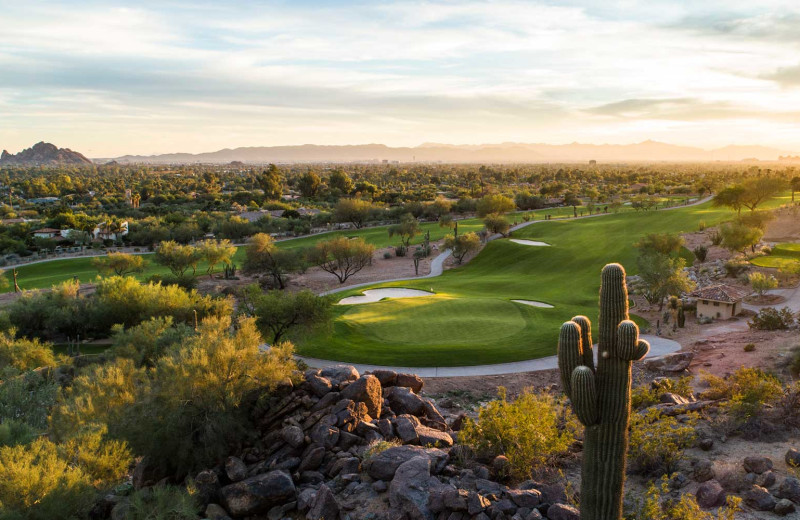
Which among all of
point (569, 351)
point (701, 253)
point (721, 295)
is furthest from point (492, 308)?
point (569, 351)

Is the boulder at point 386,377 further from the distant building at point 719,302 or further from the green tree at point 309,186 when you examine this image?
the green tree at point 309,186

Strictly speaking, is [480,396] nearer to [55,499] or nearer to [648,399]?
[648,399]

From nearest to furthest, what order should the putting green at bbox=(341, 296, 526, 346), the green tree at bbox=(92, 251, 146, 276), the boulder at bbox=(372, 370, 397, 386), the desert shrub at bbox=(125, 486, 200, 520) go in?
the desert shrub at bbox=(125, 486, 200, 520)
the boulder at bbox=(372, 370, 397, 386)
the putting green at bbox=(341, 296, 526, 346)
the green tree at bbox=(92, 251, 146, 276)

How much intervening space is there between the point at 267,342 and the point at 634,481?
21.6m

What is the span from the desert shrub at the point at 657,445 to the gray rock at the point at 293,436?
9.84 m

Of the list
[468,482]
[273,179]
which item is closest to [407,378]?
[468,482]

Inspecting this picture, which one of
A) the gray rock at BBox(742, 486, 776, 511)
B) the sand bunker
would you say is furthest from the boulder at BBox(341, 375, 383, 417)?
the sand bunker

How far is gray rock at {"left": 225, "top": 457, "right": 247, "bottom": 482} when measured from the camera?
628 inches

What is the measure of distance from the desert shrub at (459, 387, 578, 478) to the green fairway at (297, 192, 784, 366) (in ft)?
41.8

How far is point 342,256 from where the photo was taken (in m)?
59.8

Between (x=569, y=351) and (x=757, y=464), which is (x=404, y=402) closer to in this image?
(x=569, y=351)

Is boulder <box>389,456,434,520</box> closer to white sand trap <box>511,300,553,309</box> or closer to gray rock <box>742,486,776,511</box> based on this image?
gray rock <box>742,486,776,511</box>

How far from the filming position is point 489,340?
31766 millimetres

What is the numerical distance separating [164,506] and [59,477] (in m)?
2.93
